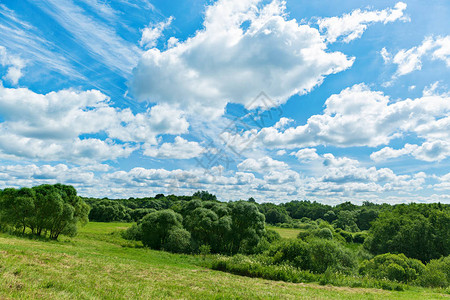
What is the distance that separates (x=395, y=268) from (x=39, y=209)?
47.7 m

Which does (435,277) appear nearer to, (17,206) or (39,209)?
(39,209)

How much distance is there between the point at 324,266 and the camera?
93.0 ft

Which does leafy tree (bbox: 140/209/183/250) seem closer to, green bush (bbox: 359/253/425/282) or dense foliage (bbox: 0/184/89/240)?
dense foliage (bbox: 0/184/89/240)

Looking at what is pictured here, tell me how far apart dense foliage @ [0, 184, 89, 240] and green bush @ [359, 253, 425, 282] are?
42610 mm

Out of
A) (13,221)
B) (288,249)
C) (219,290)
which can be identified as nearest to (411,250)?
(288,249)

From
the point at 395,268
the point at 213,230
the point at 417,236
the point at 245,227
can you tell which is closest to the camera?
the point at 395,268

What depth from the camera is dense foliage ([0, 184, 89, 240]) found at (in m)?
35.5

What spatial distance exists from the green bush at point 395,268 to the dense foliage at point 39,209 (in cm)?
4261

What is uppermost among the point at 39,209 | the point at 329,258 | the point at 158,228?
the point at 39,209

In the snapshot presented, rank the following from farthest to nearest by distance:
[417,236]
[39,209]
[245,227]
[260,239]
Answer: [417,236]
[260,239]
[245,227]
[39,209]

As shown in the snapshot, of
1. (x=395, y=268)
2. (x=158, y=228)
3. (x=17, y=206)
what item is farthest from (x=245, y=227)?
(x=17, y=206)

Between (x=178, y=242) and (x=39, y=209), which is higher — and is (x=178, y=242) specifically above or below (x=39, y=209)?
below

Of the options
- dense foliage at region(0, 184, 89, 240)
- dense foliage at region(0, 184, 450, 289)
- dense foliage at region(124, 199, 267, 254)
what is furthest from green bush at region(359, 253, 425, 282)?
dense foliage at region(0, 184, 89, 240)

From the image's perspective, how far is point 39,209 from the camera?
1449 inches
